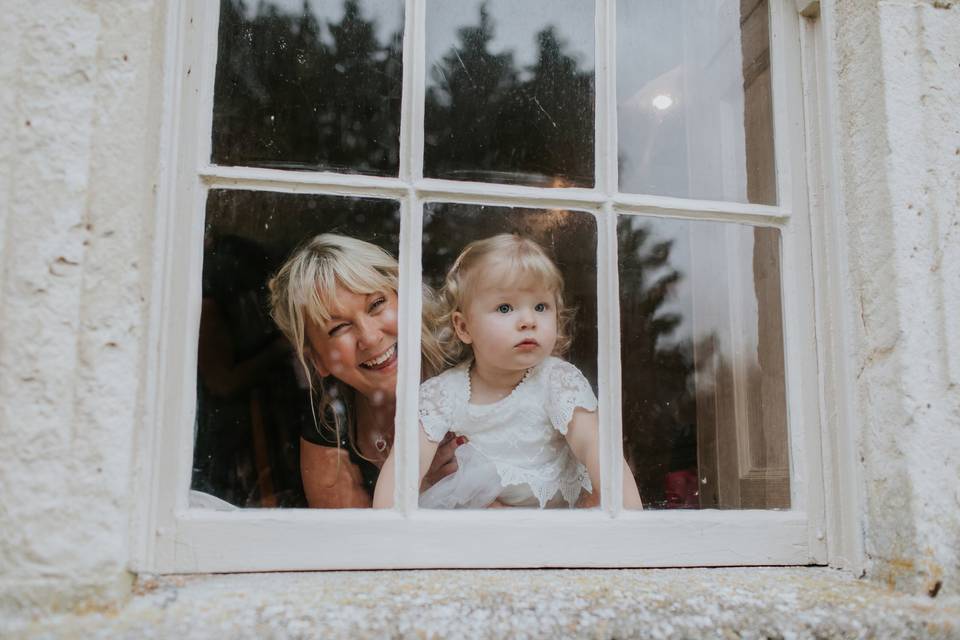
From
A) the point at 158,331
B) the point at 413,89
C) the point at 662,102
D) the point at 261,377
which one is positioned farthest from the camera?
the point at 662,102

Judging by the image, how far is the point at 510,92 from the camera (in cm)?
156

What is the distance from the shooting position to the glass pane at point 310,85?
143 cm

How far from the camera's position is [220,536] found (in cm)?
129

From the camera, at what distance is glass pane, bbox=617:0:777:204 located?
157 centimetres

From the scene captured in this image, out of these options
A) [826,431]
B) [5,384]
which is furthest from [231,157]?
[826,431]

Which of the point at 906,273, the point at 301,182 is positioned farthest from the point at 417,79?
the point at 906,273

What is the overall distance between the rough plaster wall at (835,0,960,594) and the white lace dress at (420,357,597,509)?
0.47 meters

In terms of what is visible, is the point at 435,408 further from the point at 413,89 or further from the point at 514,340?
the point at 413,89

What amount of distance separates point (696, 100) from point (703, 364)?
515 millimetres

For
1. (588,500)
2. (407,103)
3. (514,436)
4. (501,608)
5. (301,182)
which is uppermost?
(407,103)

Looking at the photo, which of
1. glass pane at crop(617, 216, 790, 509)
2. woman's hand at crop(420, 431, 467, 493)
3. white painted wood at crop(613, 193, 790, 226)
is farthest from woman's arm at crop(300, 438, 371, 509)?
white painted wood at crop(613, 193, 790, 226)

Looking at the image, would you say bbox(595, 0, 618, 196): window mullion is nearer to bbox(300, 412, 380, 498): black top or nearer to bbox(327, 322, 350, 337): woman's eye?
bbox(327, 322, 350, 337): woman's eye

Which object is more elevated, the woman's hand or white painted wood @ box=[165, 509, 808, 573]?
the woman's hand

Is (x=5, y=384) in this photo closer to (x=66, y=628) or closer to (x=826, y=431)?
(x=66, y=628)
